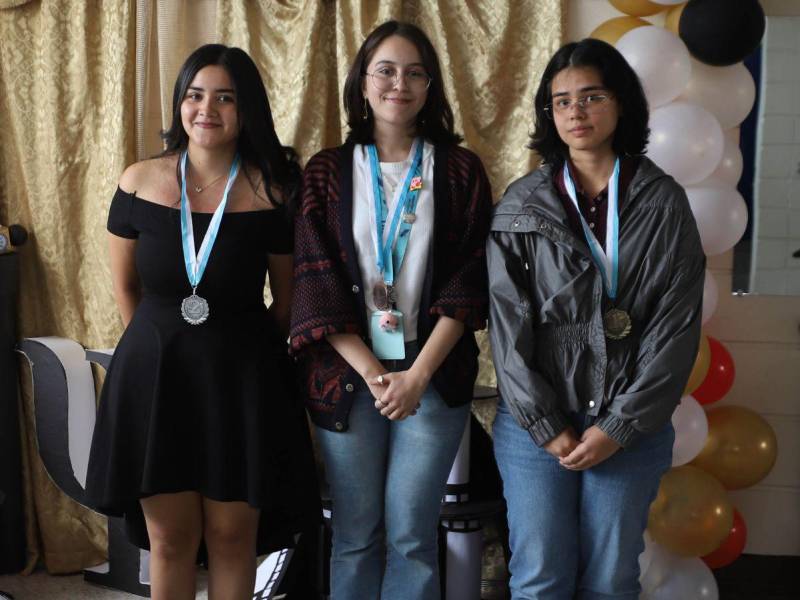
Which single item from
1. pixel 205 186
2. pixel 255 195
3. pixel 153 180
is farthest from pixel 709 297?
pixel 153 180

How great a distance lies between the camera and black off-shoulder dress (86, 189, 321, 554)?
1.88 meters

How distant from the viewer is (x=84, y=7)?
2795 mm

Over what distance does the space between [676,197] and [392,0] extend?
4.19 feet

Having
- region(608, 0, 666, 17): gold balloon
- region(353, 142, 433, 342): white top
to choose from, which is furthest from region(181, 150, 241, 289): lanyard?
region(608, 0, 666, 17): gold balloon

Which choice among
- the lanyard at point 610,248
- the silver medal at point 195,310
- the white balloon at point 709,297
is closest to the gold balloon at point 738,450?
the white balloon at point 709,297

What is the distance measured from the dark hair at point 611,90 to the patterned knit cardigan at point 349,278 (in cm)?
17

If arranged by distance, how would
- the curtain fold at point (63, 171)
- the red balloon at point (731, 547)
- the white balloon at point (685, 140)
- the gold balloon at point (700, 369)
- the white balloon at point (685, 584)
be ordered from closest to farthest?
the white balloon at point (685, 140)
the gold balloon at point (700, 369)
the white balloon at point (685, 584)
the red balloon at point (731, 547)
the curtain fold at point (63, 171)

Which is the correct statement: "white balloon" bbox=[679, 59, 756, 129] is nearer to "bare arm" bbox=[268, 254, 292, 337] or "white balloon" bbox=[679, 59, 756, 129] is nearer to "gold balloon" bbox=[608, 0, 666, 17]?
"gold balloon" bbox=[608, 0, 666, 17]

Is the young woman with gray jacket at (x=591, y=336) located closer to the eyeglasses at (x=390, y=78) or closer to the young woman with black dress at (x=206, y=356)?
the eyeglasses at (x=390, y=78)

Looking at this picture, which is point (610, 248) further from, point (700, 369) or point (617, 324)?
point (700, 369)

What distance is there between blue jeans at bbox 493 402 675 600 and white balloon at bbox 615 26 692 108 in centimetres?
102

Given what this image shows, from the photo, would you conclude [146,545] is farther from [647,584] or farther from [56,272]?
[647,584]

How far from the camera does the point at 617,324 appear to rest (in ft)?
5.71

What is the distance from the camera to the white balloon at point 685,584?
8.37ft
